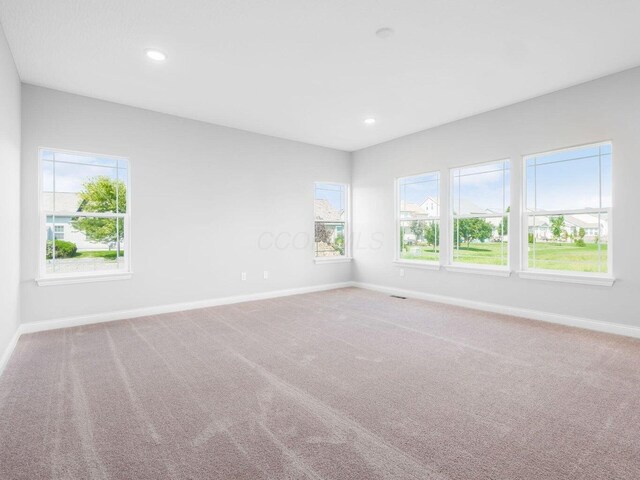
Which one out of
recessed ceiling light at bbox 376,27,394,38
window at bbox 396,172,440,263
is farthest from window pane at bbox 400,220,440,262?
recessed ceiling light at bbox 376,27,394,38

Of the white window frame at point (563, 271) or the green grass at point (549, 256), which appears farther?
the green grass at point (549, 256)

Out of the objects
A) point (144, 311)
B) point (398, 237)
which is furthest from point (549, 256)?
point (144, 311)

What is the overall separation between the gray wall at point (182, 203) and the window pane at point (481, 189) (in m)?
2.54

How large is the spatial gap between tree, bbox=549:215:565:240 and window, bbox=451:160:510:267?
0.53 metres

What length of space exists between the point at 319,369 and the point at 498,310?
3082mm

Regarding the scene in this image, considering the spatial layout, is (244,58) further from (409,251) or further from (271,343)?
(409,251)

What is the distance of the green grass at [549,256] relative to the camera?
3848 mm

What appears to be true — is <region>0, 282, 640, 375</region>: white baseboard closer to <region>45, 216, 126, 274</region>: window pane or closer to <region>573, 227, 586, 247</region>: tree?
<region>45, 216, 126, 274</region>: window pane

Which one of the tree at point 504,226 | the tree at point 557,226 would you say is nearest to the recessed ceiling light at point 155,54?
the tree at point 504,226

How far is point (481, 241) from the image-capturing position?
192 inches

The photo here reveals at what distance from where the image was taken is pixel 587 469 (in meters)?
1.58

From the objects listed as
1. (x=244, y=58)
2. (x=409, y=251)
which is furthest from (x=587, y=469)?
(x=409, y=251)

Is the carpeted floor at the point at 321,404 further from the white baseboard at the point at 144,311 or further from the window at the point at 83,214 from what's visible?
the window at the point at 83,214

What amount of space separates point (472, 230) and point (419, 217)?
958mm
